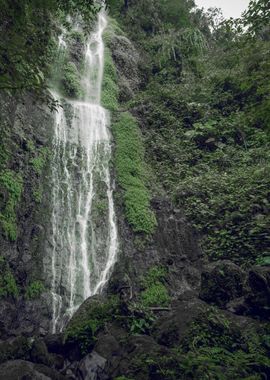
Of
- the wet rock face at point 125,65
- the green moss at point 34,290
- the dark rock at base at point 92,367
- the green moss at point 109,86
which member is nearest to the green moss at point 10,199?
the green moss at point 34,290

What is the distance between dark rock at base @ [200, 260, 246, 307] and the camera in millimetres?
10539

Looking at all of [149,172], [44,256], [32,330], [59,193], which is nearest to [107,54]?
[149,172]

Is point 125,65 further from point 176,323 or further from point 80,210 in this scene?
point 176,323

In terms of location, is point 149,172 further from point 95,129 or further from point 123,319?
point 123,319

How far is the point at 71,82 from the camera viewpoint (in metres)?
22.1

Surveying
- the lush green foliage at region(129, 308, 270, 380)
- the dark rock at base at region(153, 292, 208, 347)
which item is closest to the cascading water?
the dark rock at base at region(153, 292, 208, 347)

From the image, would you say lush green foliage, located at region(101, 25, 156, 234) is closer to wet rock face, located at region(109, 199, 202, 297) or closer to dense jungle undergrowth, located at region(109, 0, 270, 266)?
wet rock face, located at region(109, 199, 202, 297)

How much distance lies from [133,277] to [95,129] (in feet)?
27.1

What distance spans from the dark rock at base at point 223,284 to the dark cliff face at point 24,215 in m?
4.42

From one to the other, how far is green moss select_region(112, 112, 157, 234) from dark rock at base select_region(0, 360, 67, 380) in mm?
7382

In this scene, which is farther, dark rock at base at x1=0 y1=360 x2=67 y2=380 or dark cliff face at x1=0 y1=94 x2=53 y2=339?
dark cliff face at x1=0 y1=94 x2=53 y2=339

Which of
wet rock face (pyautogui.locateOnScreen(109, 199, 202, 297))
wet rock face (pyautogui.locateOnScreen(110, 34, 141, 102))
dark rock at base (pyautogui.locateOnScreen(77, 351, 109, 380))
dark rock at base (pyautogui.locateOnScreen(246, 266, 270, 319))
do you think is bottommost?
dark rock at base (pyautogui.locateOnScreen(77, 351, 109, 380))

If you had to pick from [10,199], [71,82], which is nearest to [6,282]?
[10,199]

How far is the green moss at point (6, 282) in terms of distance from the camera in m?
11.9
